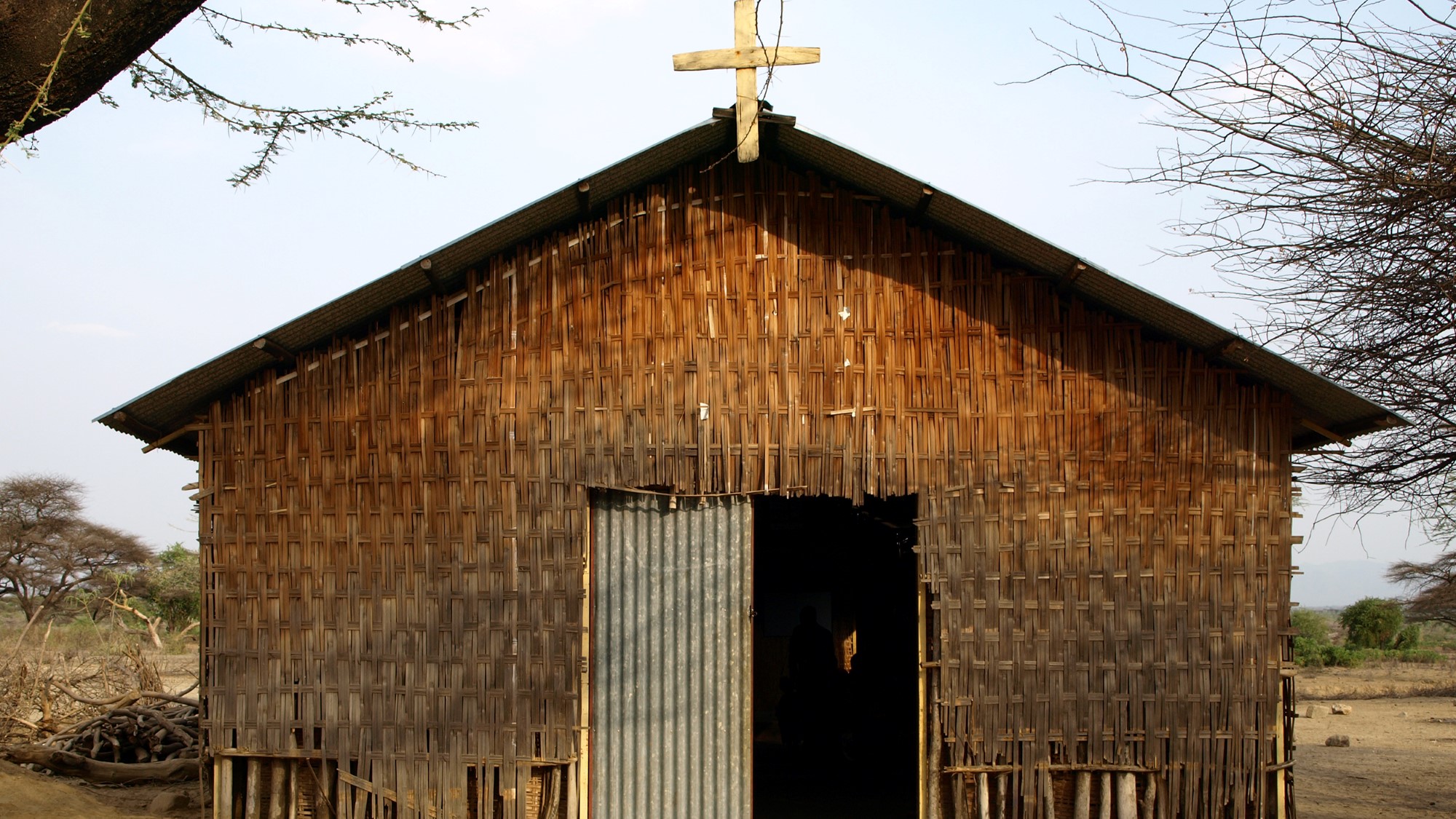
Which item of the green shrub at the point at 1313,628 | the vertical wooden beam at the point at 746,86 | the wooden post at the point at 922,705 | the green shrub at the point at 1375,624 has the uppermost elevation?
the vertical wooden beam at the point at 746,86

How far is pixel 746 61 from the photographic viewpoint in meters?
6.91

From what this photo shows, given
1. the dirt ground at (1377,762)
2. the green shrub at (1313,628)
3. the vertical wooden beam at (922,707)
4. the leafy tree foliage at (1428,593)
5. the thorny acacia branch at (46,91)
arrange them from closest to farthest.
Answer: the thorny acacia branch at (46,91), the vertical wooden beam at (922,707), the dirt ground at (1377,762), the leafy tree foliage at (1428,593), the green shrub at (1313,628)

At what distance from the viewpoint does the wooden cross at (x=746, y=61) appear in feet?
22.6

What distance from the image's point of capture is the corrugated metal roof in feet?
22.2

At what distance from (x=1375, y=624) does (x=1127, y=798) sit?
3063 centimetres

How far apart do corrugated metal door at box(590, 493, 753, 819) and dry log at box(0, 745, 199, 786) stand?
18.4 ft

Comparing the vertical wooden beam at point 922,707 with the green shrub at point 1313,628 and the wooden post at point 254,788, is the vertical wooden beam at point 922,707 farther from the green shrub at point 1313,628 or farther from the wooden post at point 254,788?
the green shrub at point 1313,628

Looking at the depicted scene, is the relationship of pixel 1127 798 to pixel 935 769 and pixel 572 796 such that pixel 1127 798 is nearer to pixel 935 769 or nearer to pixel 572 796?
pixel 935 769

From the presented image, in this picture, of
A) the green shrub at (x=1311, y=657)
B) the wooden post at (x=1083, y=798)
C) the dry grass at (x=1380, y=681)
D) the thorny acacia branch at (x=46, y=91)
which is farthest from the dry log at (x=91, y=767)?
the green shrub at (x=1311, y=657)

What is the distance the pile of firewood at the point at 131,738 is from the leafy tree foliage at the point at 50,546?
2544 centimetres

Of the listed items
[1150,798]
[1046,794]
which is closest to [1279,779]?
[1150,798]

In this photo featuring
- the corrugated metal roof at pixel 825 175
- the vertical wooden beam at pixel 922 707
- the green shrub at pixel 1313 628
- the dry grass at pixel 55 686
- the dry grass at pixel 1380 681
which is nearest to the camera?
the corrugated metal roof at pixel 825 175

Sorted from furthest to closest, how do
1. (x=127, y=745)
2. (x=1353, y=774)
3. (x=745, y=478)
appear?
(x=1353, y=774) < (x=127, y=745) < (x=745, y=478)

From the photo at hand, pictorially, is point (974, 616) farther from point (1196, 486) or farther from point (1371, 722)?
point (1371, 722)
